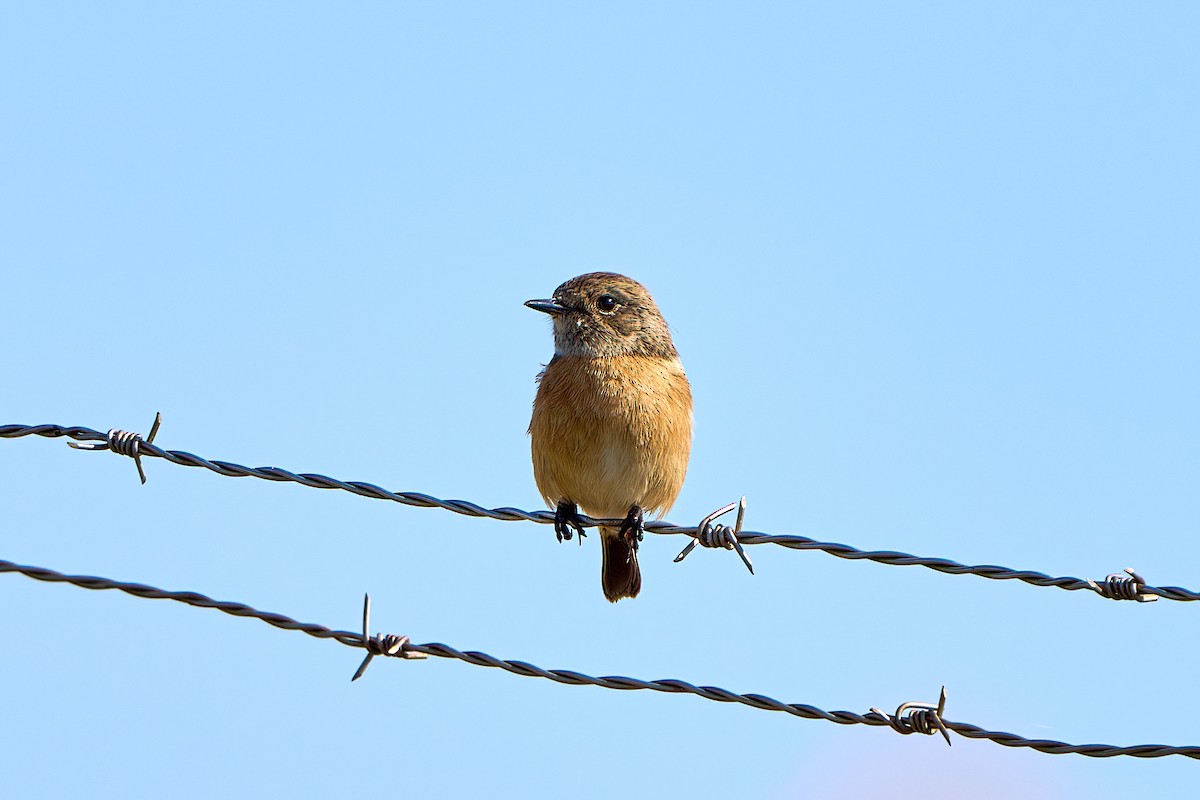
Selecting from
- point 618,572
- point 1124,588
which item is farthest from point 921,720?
point 618,572

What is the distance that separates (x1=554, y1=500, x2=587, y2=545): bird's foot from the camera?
297 inches

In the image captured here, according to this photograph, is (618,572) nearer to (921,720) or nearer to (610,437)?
(610,437)

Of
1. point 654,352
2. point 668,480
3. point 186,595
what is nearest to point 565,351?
point 654,352

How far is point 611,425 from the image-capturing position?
7414 mm

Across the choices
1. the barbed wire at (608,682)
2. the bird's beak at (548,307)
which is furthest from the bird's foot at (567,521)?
the barbed wire at (608,682)

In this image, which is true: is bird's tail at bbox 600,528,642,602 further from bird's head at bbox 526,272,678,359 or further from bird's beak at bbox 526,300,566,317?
bird's beak at bbox 526,300,566,317

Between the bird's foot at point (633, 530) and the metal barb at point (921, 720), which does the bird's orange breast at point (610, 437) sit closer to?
the bird's foot at point (633, 530)

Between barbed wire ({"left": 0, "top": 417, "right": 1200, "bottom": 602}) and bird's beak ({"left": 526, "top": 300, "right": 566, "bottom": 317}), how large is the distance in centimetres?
317

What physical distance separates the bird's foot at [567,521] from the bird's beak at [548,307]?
1276 millimetres

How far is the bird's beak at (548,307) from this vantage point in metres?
8.36

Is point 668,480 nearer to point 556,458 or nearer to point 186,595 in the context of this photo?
point 556,458

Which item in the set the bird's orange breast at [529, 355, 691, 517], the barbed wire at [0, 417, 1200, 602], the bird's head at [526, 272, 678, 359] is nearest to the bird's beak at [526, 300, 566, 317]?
the bird's head at [526, 272, 678, 359]

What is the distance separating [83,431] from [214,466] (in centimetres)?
52

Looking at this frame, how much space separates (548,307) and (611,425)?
125 cm
